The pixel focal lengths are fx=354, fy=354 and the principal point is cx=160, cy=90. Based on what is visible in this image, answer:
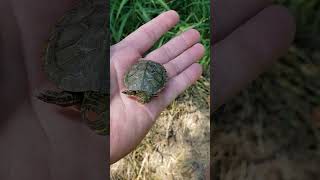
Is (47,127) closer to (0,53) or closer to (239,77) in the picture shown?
(0,53)

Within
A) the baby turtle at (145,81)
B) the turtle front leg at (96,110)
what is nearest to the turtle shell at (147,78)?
the baby turtle at (145,81)

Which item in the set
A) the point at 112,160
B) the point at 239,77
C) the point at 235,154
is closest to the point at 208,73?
the point at 239,77

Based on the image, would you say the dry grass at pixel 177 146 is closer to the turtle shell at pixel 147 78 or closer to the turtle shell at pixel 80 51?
the turtle shell at pixel 147 78

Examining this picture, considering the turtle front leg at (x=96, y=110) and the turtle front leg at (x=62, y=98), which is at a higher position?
the turtle front leg at (x=62, y=98)

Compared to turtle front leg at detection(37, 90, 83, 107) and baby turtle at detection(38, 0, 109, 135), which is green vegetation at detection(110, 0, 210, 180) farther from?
turtle front leg at detection(37, 90, 83, 107)

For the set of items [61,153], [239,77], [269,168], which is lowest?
[269,168]

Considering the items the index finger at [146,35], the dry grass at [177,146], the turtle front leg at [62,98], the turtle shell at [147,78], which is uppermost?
the index finger at [146,35]

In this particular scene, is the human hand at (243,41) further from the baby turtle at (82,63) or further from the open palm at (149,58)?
the baby turtle at (82,63)

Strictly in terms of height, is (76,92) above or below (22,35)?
below
